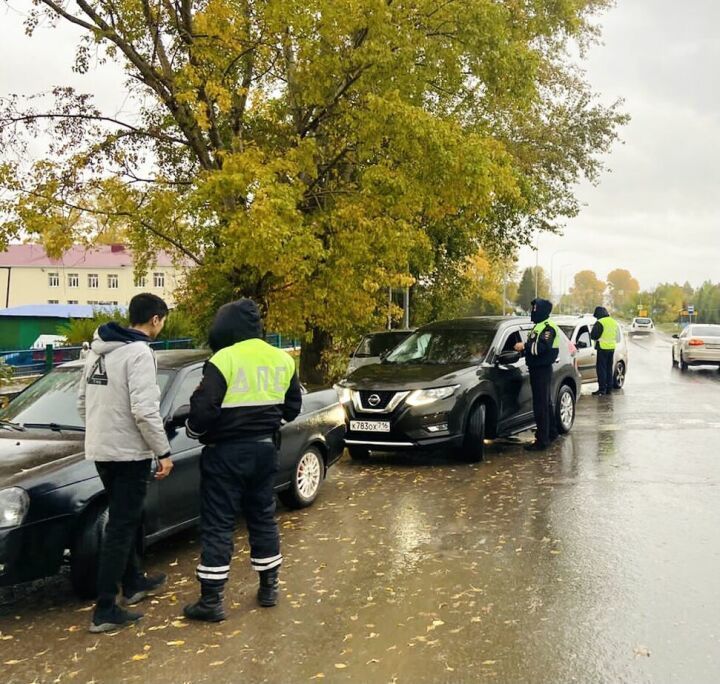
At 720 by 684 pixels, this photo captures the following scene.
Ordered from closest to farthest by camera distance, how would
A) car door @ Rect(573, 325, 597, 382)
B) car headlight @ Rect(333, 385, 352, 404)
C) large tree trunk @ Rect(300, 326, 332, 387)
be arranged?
1. car headlight @ Rect(333, 385, 352, 404)
2. large tree trunk @ Rect(300, 326, 332, 387)
3. car door @ Rect(573, 325, 597, 382)

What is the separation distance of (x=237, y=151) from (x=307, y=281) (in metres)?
2.26

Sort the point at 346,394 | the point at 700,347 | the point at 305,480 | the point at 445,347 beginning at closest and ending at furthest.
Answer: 1. the point at 305,480
2. the point at 346,394
3. the point at 445,347
4. the point at 700,347

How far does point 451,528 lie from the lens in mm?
6598

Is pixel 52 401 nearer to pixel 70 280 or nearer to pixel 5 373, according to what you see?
pixel 5 373

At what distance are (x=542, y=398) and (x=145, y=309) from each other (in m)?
6.57

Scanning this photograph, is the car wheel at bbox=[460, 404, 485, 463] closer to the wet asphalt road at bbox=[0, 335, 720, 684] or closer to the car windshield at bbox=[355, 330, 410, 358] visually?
the wet asphalt road at bbox=[0, 335, 720, 684]

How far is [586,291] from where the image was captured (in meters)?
188

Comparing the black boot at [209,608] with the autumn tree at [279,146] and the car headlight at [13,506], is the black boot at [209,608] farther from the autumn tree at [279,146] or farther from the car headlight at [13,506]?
the autumn tree at [279,146]

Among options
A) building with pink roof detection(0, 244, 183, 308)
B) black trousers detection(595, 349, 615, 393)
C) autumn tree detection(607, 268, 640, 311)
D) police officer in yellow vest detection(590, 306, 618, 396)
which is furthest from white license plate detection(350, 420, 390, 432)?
autumn tree detection(607, 268, 640, 311)

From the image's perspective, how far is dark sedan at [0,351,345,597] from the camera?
180 inches

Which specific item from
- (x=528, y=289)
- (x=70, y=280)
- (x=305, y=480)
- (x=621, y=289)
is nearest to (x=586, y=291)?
(x=621, y=289)

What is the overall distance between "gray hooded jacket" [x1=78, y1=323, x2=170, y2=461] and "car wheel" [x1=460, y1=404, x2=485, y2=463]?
5494 millimetres

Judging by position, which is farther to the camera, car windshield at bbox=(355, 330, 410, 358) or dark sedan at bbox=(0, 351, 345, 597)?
car windshield at bbox=(355, 330, 410, 358)

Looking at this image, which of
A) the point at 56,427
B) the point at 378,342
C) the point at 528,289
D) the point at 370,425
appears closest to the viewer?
the point at 56,427
